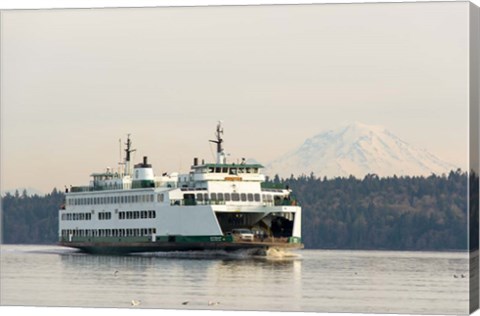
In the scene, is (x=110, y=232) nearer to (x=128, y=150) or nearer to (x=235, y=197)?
(x=235, y=197)

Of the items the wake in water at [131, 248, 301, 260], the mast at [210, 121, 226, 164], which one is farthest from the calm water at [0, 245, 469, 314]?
the mast at [210, 121, 226, 164]

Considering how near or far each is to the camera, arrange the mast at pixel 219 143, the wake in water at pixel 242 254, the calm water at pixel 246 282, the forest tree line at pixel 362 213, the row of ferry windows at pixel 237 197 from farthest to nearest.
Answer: the row of ferry windows at pixel 237 197
the wake in water at pixel 242 254
the mast at pixel 219 143
the forest tree line at pixel 362 213
the calm water at pixel 246 282

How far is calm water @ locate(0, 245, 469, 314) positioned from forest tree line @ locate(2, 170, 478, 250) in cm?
48

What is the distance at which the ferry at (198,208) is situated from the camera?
4847cm

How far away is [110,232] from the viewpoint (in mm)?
52969

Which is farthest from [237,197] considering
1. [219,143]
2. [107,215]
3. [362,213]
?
[362,213]

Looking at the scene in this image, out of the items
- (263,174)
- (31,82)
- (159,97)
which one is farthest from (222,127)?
(263,174)

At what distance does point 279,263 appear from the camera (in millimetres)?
46344

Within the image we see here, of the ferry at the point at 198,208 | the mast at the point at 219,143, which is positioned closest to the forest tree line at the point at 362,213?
the ferry at the point at 198,208

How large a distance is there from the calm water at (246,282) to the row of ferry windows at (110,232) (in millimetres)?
1209

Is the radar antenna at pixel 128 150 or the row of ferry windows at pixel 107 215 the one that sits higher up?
the radar antenna at pixel 128 150

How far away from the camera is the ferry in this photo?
48.5 meters

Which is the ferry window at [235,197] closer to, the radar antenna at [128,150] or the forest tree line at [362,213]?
the forest tree line at [362,213]

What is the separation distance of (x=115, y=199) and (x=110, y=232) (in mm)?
1049
